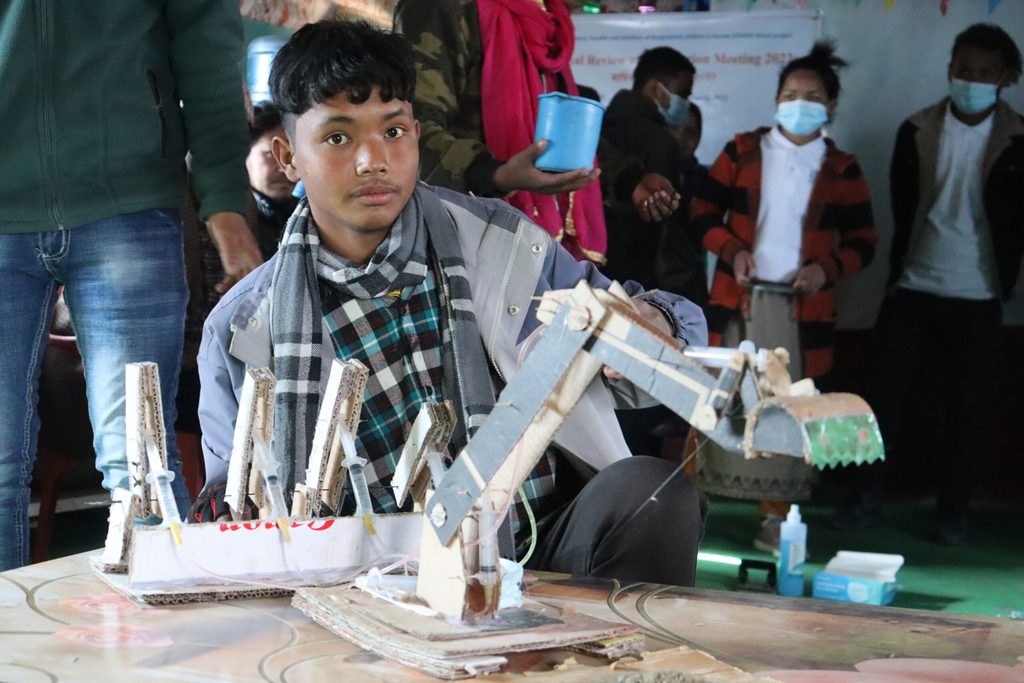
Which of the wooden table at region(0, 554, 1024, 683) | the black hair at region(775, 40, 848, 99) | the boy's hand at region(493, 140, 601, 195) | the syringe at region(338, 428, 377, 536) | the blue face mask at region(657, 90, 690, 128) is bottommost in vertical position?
the wooden table at region(0, 554, 1024, 683)

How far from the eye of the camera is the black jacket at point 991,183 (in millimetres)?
4988

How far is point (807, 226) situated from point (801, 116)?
453 mm

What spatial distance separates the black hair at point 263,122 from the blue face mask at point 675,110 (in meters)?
1.80

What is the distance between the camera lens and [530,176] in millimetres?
2574

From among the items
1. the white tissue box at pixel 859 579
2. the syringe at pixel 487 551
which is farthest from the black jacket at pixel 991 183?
the syringe at pixel 487 551

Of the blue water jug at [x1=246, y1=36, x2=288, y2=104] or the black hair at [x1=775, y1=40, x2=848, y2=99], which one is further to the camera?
the black hair at [x1=775, y1=40, x2=848, y2=99]

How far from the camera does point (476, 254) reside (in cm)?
208

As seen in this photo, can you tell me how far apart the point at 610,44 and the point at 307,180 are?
3849mm

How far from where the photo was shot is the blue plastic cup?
257cm

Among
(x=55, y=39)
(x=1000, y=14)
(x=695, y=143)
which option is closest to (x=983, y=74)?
(x=1000, y=14)

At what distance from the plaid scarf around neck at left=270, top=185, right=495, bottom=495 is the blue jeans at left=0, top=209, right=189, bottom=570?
1.65 ft

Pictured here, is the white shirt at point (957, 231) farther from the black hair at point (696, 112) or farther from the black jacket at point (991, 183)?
the black hair at point (696, 112)

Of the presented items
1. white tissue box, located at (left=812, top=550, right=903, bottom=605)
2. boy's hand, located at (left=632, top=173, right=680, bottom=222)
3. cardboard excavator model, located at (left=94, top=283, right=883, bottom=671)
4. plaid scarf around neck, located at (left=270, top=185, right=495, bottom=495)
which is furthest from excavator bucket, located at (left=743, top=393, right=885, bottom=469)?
white tissue box, located at (left=812, top=550, right=903, bottom=605)

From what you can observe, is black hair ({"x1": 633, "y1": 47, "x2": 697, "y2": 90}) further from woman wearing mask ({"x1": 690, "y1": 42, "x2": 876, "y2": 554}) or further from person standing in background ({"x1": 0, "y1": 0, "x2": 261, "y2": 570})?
person standing in background ({"x1": 0, "y1": 0, "x2": 261, "y2": 570})
